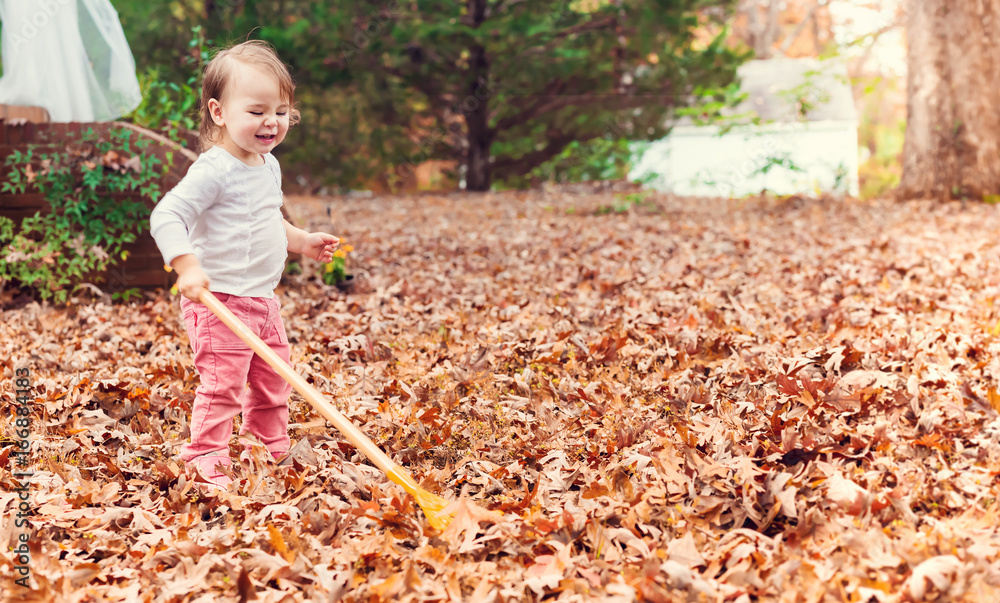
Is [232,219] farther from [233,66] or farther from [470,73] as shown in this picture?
[470,73]

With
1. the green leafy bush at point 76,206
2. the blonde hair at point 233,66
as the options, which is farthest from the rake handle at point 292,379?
the green leafy bush at point 76,206

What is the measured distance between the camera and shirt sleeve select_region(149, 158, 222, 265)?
2.37 metres

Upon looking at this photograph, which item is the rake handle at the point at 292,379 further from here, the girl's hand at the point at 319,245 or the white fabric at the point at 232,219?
the girl's hand at the point at 319,245

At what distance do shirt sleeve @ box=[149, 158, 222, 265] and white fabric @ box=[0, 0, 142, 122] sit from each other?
3.90 m

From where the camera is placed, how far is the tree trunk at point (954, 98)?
10.2 metres

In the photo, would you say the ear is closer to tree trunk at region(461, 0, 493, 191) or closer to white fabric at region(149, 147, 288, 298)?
white fabric at region(149, 147, 288, 298)

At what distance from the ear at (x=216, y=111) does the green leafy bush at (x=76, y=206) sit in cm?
294

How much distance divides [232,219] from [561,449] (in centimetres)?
135

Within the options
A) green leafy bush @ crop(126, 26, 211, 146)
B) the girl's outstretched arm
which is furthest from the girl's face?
green leafy bush @ crop(126, 26, 211, 146)

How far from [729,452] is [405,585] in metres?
1.13

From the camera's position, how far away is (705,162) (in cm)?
2500

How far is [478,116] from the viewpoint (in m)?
15.5

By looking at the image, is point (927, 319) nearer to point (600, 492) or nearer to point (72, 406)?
point (600, 492)

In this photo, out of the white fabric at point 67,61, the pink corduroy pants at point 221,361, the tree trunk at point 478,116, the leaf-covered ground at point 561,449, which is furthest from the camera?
the tree trunk at point 478,116
